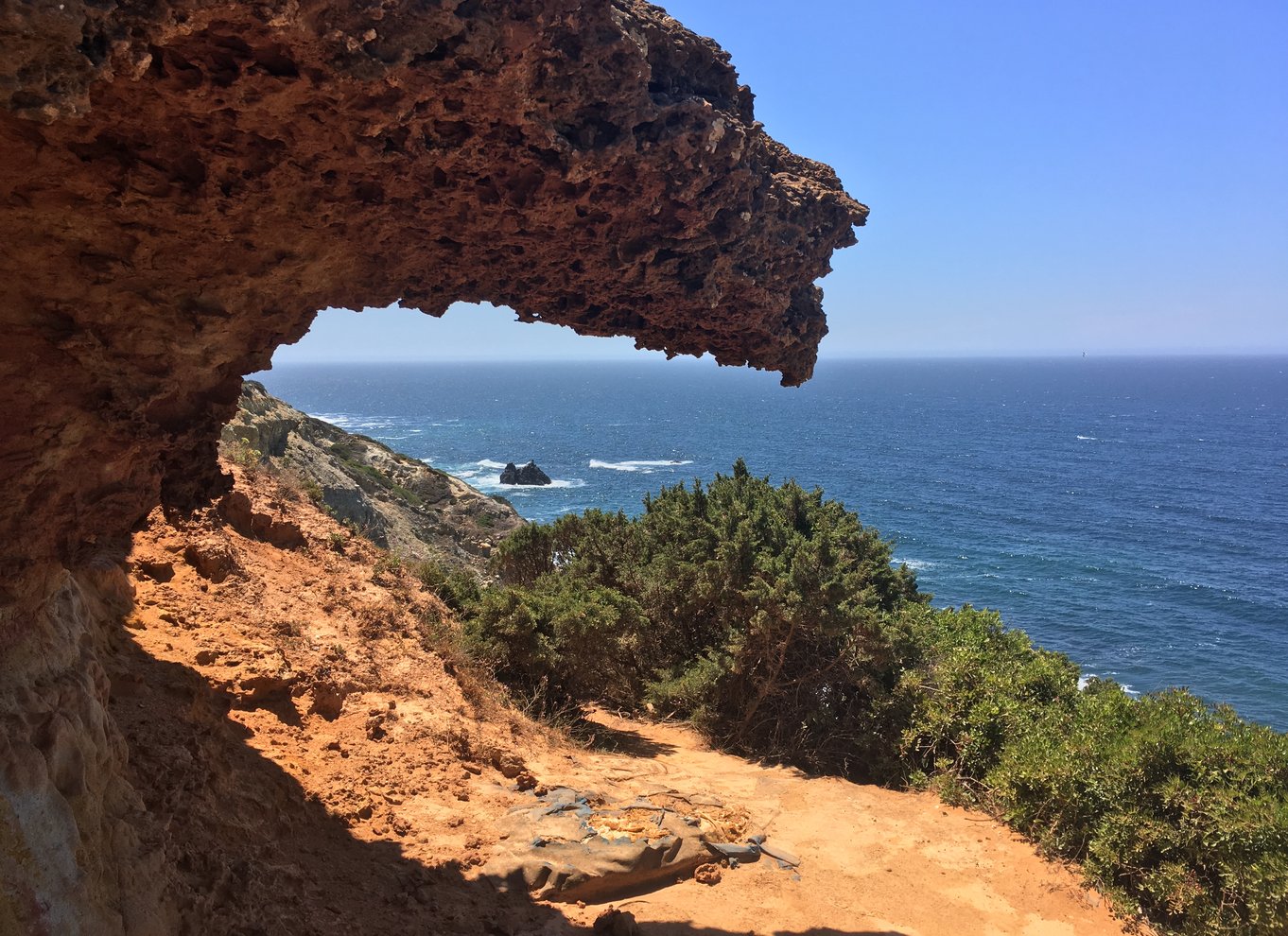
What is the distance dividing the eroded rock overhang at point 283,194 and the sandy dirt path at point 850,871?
211 inches

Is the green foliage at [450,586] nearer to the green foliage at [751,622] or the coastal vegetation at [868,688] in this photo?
the coastal vegetation at [868,688]

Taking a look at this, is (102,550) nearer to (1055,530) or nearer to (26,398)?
(26,398)

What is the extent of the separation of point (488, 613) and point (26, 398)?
9.00 m

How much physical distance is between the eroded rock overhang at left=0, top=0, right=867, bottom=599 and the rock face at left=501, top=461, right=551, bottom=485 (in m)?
61.6

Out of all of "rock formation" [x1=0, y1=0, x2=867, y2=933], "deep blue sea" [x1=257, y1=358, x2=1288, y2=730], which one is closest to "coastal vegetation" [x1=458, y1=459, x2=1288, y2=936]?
"deep blue sea" [x1=257, y1=358, x2=1288, y2=730]

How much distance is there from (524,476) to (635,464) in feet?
54.6

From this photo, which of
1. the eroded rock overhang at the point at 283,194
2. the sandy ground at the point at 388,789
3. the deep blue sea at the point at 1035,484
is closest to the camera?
the eroded rock overhang at the point at 283,194

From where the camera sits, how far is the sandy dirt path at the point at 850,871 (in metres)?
7.94

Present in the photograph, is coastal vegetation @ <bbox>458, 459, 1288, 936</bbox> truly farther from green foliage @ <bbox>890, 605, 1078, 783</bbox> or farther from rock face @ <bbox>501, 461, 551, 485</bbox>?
rock face @ <bbox>501, 461, 551, 485</bbox>

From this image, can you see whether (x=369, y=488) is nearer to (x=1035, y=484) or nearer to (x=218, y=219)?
(x=218, y=219)

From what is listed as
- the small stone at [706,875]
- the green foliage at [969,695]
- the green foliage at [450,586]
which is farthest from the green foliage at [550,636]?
the green foliage at [969,695]

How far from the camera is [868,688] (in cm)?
1345

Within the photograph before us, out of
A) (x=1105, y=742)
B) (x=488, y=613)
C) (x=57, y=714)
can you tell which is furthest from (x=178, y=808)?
(x=1105, y=742)

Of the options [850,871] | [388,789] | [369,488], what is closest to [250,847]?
[388,789]
